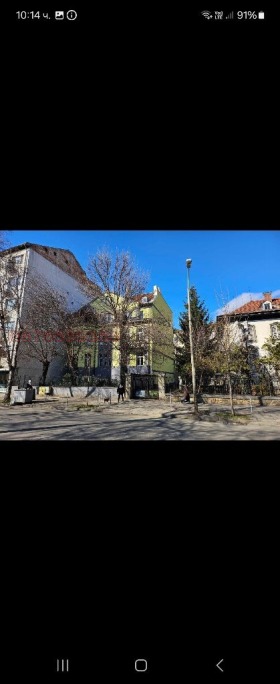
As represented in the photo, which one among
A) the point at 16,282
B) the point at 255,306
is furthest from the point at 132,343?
the point at 255,306

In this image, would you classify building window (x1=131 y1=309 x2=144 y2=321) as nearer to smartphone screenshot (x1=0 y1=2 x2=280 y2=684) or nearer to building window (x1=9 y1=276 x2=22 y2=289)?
building window (x1=9 y1=276 x2=22 y2=289)

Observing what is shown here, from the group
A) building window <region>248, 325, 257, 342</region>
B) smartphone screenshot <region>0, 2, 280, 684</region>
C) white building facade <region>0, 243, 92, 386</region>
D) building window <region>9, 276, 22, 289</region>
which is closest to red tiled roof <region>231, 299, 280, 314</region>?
building window <region>248, 325, 257, 342</region>

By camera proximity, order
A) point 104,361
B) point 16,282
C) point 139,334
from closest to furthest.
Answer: point 16,282
point 139,334
point 104,361

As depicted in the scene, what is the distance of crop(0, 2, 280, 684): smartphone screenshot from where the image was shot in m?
0.70

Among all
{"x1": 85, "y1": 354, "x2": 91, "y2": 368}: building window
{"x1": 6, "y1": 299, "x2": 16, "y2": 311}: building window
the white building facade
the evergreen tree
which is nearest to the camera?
the evergreen tree
